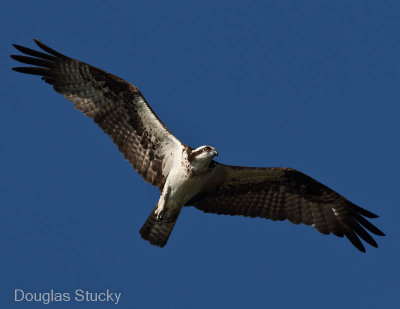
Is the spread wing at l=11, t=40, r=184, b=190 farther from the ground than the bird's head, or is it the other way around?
the spread wing at l=11, t=40, r=184, b=190

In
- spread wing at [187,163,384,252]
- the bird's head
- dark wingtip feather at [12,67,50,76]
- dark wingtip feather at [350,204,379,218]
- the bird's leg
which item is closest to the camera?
the bird's head

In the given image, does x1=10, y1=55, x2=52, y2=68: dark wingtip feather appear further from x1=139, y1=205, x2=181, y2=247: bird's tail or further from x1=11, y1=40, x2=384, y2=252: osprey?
x1=139, y1=205, x2=181, y2=247: bird's tail

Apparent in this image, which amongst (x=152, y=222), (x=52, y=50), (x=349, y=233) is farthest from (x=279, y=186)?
(x=52, y=50)

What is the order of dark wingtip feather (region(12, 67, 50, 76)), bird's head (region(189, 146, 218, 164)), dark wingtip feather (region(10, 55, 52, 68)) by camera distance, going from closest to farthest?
1. bird's head (region(189, 146, 218, 164))
2. dark wingtip feather (region(10, 55, 52, 68))
3. dark wingtip feather (region(12, 67, 50, 76))

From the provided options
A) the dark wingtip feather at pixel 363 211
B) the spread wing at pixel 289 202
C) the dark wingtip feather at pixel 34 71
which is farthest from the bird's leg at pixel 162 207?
the dark wingtip feather at pixel 363 211

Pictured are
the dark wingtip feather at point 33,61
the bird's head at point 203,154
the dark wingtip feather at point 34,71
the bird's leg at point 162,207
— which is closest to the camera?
the bird's head at point 203,154

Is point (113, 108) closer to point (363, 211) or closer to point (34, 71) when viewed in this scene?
point (34, 71)

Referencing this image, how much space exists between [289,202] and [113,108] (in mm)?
3867

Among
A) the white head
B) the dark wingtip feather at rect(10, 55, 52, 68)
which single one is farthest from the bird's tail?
the dark wingtip feather at rect(10, 55, 52, 68)

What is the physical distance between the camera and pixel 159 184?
14586mm

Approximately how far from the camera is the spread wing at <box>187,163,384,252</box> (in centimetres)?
1498

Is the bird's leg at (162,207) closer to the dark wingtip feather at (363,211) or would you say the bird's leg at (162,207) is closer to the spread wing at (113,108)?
the spread wing at (113,108)

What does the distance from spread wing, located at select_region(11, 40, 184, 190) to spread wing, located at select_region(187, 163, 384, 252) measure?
1.13 meters

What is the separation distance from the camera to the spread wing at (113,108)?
14.5 metres
